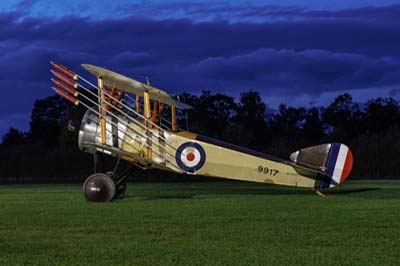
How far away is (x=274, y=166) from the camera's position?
2241 cm

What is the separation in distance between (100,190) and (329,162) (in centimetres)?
579

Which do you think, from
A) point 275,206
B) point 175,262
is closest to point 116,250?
point 175,262

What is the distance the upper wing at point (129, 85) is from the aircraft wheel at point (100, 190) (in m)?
2.41

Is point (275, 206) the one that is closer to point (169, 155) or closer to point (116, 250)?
point (169, 155)

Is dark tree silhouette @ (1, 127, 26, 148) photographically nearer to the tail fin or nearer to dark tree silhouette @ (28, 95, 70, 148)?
dark tree silhouette @ (28, 95, 70, 148)

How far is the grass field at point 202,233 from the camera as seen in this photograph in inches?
416

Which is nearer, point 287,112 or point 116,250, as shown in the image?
point 116,250

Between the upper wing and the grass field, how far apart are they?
10.1ft

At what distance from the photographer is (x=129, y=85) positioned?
2241 cm

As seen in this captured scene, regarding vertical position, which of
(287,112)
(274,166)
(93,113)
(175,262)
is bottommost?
(175,262)

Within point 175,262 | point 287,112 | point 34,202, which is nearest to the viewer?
point 175,262

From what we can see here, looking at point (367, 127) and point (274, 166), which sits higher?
point (367, 127)

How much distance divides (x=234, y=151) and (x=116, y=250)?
1148cm

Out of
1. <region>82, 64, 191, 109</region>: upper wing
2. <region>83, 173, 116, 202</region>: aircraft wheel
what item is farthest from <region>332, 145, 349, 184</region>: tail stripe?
→ <region>83, 173, 116, 202</region>: aircraft wheel
